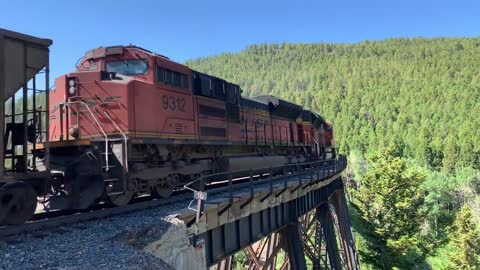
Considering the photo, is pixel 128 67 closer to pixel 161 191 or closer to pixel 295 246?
pixel 161 191

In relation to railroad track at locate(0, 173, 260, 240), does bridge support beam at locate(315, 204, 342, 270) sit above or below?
below

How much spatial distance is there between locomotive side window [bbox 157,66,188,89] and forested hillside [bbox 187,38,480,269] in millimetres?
27708

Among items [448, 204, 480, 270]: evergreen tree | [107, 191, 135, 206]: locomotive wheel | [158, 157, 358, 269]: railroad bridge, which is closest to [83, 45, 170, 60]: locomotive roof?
[107, 191, 135, 206]: locomotive wheel

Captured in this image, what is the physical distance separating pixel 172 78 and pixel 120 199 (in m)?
3.73

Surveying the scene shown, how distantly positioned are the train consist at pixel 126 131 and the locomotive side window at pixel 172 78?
27 mm

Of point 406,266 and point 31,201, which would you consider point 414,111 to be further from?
point 31,201

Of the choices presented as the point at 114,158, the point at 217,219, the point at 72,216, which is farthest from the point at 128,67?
the point at 217,219

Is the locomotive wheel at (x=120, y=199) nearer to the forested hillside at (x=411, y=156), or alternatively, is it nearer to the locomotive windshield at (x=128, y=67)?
the locomotive windshield at (x=128, y=67)

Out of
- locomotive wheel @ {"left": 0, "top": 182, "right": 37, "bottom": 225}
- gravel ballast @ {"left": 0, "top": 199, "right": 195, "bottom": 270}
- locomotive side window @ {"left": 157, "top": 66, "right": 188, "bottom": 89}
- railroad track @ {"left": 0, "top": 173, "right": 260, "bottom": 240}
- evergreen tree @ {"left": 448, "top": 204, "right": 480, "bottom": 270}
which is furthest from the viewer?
evergreen tree @ {"left": 448, "top": 204, "right": 480, "bottom": 270}

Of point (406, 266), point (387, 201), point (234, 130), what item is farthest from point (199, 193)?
point (406, 266)

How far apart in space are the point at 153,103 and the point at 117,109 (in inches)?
38.9

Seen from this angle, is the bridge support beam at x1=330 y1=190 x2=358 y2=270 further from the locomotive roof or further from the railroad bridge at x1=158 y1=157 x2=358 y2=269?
the locomotive roof

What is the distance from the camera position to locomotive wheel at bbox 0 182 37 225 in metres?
6.39

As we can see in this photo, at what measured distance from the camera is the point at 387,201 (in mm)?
35688
